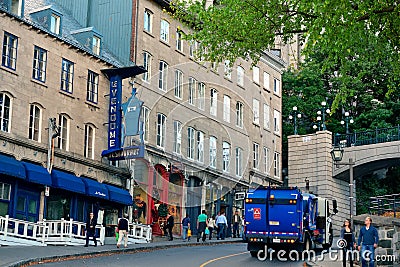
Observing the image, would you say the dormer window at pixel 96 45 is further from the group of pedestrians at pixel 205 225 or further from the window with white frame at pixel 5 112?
the group of pedestrians at pixel 205 225

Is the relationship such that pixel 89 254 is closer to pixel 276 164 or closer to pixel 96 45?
pixel 96 45

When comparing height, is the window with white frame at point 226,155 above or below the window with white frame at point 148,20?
below

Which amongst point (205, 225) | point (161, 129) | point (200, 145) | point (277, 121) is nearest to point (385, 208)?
point (205, 225)

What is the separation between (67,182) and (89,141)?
4029 millimetres

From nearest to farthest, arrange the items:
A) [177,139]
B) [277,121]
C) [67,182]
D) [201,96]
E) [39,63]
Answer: [67,182] → [39,63] → [177,139] → [201,96] → [277,121]

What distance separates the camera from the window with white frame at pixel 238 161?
51281 millimetres

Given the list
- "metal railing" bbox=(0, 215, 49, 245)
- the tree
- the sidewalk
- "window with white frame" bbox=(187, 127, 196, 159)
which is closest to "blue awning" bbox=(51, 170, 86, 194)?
"metal railing" bbox=(0, 215, 49, 245)

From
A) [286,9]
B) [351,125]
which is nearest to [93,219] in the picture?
[286,9]

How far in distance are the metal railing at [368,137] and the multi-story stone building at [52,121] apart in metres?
22.4

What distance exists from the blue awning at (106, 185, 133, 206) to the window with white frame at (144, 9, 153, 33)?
1028 centimetres

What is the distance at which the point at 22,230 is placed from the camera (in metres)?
29.7

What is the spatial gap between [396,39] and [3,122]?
17.7m

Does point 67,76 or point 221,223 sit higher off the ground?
point 67,76

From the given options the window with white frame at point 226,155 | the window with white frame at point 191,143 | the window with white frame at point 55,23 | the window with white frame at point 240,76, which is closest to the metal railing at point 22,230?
the window with white frame at point 55,23
